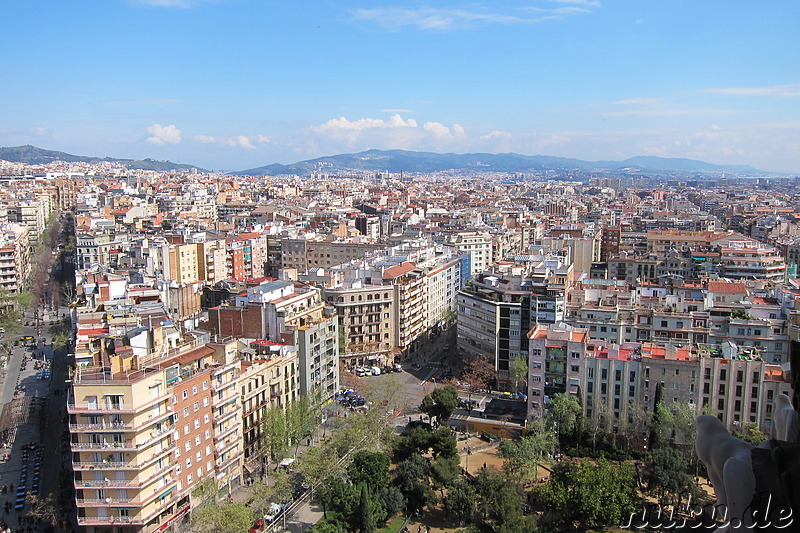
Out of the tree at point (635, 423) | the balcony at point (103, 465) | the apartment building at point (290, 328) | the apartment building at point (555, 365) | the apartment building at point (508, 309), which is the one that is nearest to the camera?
the balcony at point (103, 465)

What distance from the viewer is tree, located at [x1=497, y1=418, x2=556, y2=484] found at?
22203 mm

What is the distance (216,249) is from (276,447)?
32.7 metres

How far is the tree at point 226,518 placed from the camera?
18047 millimetres

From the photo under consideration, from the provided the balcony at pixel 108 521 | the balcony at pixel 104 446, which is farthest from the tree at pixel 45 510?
the balcony at pixel 104 446

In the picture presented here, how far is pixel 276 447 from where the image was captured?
23.2 m

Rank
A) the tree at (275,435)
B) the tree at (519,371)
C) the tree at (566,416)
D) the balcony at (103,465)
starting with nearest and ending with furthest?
the balcony at (103,465), the tree at (275,435), the tree at (566,416), the tree at (519,371)

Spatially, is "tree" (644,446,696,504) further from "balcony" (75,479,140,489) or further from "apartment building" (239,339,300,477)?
"balcony" (75,479,140,489)

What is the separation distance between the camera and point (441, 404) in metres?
26.7

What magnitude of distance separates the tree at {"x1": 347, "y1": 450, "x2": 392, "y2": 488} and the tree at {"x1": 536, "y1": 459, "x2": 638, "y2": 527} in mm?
4804

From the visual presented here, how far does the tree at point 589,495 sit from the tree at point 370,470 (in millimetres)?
4804

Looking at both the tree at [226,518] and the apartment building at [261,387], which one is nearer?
the tree at [226,518]

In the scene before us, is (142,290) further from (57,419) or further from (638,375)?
(638,375)

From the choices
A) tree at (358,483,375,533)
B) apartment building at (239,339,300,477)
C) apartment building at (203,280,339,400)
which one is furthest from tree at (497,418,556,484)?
apartment building at (203,280,339,400)

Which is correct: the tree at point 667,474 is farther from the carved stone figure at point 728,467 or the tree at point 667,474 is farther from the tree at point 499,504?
the carved stone figure at point 728,467
